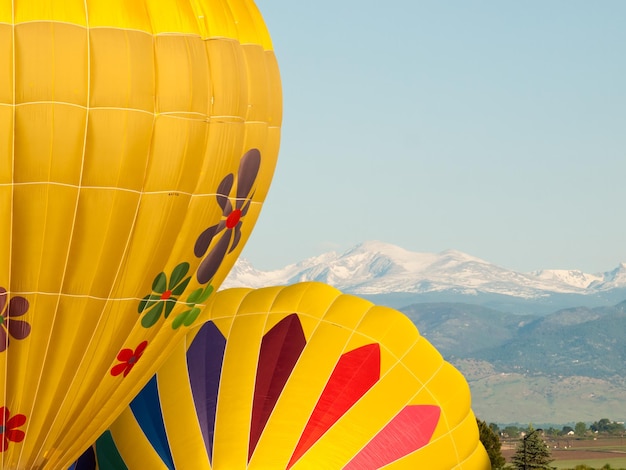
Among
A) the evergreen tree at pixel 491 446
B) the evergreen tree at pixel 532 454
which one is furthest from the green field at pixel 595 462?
the evergreen tree at pixel 532 454

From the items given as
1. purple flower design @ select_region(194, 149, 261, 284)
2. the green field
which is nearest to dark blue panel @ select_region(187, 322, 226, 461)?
purple flower design @ select_region(194, 149, 261, 284)

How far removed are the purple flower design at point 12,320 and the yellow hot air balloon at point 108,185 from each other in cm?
2

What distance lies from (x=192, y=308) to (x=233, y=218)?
1645mm

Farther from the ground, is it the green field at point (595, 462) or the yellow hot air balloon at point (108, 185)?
the yellow hot air balloon at point (108, 185)

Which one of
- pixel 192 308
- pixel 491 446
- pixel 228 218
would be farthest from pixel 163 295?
pixel 491 446

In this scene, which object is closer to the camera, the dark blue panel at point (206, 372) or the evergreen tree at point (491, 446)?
the dark blue panel at point (206, 372)

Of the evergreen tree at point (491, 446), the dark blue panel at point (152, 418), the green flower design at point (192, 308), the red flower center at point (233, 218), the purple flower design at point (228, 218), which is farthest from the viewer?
the evergreen tree at point (491, 446)

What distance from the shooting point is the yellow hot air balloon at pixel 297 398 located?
21.7 metres

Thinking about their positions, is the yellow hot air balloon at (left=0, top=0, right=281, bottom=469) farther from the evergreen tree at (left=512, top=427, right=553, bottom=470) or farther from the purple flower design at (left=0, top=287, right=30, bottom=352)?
the evergreen tree at (left=512, top=427, right=553, bottom=470)

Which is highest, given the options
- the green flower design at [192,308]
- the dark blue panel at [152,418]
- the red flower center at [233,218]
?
the red flower center at [233,218]

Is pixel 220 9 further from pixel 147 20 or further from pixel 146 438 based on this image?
pixel 146 438

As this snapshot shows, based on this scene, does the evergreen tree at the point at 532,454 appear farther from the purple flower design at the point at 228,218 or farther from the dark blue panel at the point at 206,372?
the purple flower design at the point at 228,218

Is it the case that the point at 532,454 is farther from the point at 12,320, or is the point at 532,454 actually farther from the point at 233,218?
the point at 12,320

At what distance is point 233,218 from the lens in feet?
66.0
